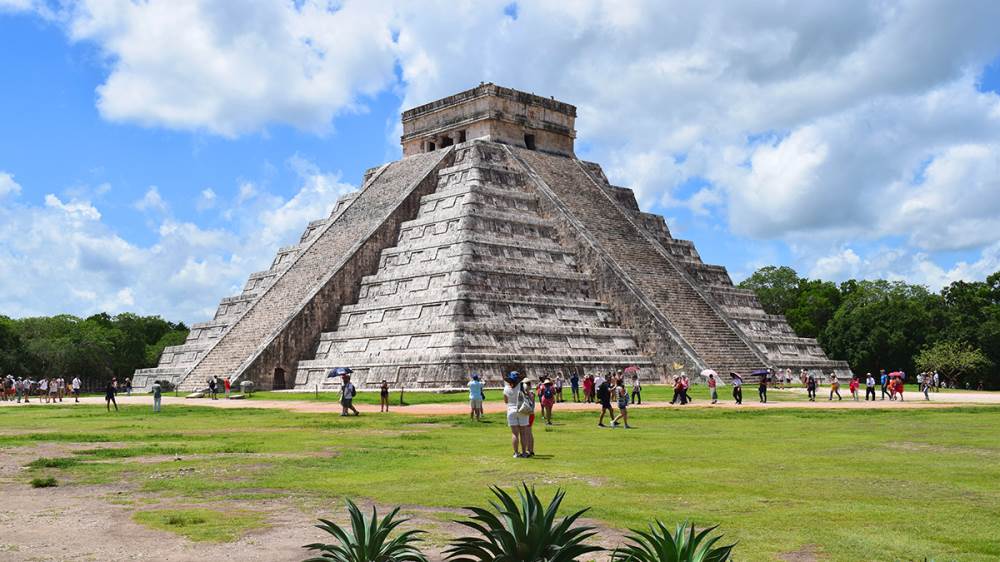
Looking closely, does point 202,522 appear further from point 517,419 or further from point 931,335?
point 931,335

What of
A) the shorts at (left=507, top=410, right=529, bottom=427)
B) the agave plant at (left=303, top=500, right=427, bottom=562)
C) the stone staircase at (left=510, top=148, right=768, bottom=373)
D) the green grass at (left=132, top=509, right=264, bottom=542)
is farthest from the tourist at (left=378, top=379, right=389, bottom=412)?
the agave plant at (left=303, top=500, right=427, bottom=562)

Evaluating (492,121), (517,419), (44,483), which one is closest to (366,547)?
(44,483)

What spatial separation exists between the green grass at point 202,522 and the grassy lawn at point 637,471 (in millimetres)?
26

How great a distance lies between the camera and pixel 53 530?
8.35 meters

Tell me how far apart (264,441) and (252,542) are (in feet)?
27.4

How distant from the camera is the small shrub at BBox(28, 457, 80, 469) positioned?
1266cm

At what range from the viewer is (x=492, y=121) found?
1709 inches

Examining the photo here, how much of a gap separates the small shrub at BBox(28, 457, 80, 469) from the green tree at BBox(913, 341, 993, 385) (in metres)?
43.0

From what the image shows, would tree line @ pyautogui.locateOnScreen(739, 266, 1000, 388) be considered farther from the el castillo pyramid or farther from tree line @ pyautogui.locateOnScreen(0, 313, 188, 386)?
tree line @ pyautogui.locateOnScreen(0, 313, 188, 386)

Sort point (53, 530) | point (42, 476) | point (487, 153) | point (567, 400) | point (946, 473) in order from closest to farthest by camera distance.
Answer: point (53, 530) < point (946, 473) < point (42, 476) < point (567, 400) < point (487, 153)

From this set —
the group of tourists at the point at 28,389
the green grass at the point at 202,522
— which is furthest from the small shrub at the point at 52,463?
the group of tourists at the point at 28,389

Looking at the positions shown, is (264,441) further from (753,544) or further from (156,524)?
(753,544)

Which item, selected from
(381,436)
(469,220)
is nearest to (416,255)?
(469,220)

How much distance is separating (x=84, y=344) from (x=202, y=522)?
61880 millimetres
